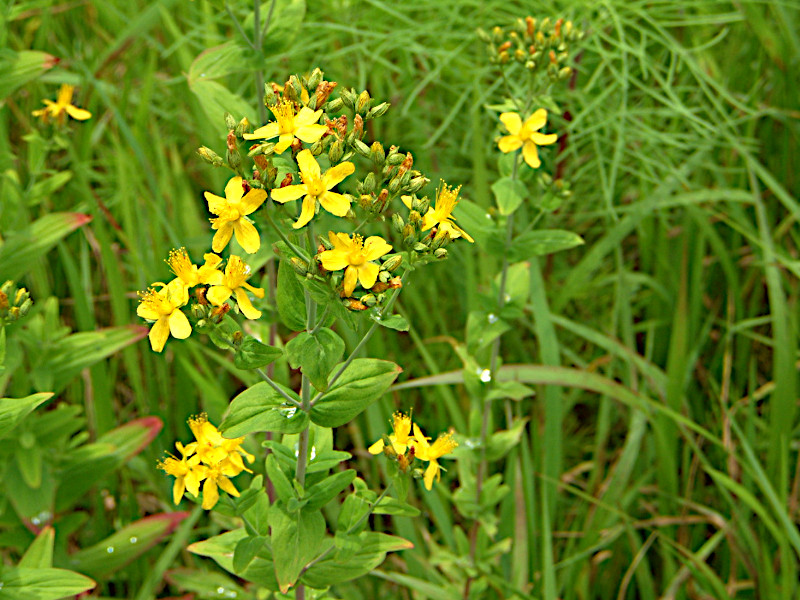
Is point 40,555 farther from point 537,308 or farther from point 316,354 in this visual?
point 537,308

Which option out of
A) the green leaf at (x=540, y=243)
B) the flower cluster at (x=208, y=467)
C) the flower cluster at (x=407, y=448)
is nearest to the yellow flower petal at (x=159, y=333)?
the flower cluster at (x=208, y=467)

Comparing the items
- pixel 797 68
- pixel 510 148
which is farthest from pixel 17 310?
pixel 797 68

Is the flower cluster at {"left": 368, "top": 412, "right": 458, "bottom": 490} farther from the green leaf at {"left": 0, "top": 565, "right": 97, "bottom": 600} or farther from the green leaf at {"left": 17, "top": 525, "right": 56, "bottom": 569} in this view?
the green leaf at {"left": 17, "top": 525, "right": 56, "bottom": 569}

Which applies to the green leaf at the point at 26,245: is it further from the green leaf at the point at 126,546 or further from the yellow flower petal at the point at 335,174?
the yellow flower petal at the point at 335,174

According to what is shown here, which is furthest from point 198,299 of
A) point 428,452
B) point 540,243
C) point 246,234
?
point 540,243

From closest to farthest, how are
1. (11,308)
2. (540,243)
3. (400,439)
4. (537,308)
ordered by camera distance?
(400,439) → (11,308) → (540,243) → (537,308)
